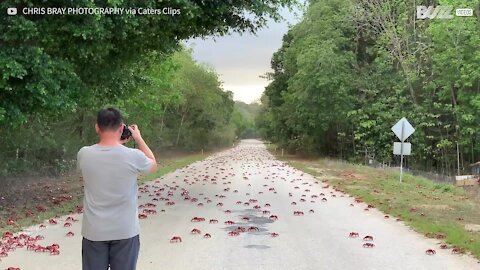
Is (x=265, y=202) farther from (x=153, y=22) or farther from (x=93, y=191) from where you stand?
(x=93, y=191)

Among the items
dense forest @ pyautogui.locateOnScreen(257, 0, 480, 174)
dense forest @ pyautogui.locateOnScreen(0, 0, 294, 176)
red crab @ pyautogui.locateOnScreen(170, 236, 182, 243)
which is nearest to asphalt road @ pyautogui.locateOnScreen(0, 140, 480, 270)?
red crab @ pyautogui.locateOnScreen(170, 236, 182, 243)

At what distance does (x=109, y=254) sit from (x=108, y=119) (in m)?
0.95

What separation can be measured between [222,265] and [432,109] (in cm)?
2988

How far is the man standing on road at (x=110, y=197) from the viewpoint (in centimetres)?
365

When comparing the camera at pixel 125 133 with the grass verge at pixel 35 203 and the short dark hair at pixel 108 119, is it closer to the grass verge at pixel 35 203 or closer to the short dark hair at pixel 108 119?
the short dark hair at pixel 108 119

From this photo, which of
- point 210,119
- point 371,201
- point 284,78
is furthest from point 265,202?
point 210,119

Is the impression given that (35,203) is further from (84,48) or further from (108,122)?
(108,122)

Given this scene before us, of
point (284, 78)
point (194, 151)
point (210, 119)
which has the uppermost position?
point (284, 78)

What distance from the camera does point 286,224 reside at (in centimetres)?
1041

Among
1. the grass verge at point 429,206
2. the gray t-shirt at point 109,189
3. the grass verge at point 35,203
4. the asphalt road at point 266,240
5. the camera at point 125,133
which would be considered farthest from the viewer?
the grass verge at point 35,203

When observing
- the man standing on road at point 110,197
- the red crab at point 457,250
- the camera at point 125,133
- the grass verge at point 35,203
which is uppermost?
the camera at point 125,133

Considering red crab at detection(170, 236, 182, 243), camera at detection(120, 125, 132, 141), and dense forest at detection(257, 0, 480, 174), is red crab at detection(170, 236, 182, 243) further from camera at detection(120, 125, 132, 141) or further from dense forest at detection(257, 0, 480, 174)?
dense forest at detection(257, 0, 480, 174)

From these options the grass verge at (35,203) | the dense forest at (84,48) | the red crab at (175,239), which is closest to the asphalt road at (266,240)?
the red crab at (175,239)

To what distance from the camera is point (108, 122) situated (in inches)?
146
